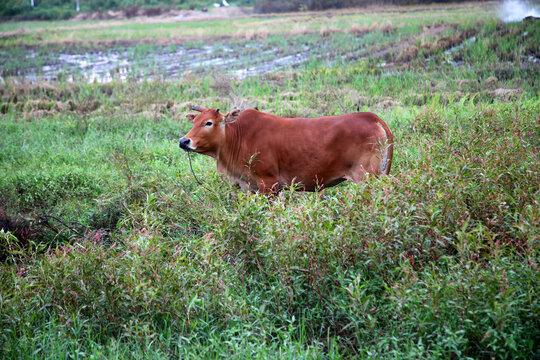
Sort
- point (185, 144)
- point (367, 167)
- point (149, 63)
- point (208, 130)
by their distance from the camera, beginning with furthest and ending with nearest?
point (149, 63) < point (208, 130) < point (185, 144) < point (367, 167)

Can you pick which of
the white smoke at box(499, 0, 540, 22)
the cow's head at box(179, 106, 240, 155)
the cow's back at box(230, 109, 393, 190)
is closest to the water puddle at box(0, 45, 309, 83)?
the white smoke at box(499, 0, 540, 22)

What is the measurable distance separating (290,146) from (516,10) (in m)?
13.0

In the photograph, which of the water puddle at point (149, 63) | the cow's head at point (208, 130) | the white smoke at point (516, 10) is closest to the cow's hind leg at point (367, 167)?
the cow's head at point (208, 130)

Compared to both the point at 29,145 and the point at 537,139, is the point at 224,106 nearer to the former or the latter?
the point at 29,145

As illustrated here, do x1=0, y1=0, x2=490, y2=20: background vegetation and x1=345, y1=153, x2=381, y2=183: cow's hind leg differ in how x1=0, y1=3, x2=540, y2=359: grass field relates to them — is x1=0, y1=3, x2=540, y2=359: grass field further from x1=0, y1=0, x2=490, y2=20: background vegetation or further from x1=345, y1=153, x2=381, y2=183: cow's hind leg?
x1=0, y1=0, x2=490, y2=20: background vegetation

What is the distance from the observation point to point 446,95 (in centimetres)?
951

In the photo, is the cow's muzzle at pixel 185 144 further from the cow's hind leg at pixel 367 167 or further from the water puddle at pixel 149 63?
the water puddle at pixel 149 63

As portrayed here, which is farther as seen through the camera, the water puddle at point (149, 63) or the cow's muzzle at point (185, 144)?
the water puddle at point (149, 63)

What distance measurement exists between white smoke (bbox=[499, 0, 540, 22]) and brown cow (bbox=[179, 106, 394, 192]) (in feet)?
38.1

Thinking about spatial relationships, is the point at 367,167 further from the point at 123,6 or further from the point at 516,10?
the point at 123,6

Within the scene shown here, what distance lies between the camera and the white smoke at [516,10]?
14.0 metres

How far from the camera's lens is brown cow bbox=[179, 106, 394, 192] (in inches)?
192

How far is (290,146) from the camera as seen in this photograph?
5.06 m

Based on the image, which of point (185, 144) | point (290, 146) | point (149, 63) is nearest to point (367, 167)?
point (290, 146)
